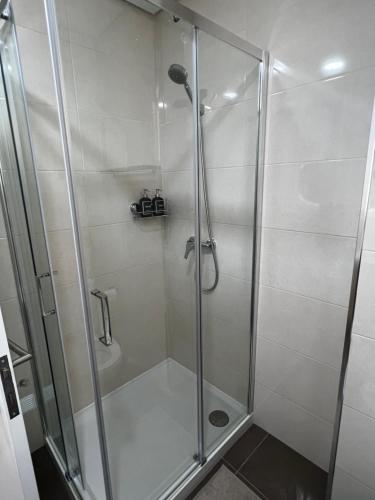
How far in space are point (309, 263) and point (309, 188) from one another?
13.8 inches

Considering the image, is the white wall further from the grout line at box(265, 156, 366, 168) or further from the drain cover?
the grout line at box(265, 156, 366, 168)

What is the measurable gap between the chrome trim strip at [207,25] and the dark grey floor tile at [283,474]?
207cm

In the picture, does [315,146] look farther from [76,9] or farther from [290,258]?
[76,9]

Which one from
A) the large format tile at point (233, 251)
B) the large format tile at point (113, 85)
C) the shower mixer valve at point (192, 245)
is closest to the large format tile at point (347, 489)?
the large format tile at point (233, 251)

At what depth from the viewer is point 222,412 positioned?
5.62 feet

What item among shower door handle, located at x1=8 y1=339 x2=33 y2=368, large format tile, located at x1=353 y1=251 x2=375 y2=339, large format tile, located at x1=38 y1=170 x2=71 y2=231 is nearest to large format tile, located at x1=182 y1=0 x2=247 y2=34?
large format tile, located at x1=38 y1=170 x2=71 y2=231

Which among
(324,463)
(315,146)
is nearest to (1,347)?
(315,146)

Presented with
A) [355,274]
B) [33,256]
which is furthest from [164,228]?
[355,274]

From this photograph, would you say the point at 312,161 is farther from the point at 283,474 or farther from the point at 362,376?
the point at 283,474

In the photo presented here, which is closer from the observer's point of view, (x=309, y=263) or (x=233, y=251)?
(x=309, y=263)

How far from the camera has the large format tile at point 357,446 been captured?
990mm

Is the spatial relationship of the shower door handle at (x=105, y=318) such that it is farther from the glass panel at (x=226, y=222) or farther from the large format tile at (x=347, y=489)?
the large format tile at (x=347, y=489)

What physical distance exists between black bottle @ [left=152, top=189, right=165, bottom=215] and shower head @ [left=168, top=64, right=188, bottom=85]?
0.61m

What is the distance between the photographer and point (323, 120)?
1.14 metres
